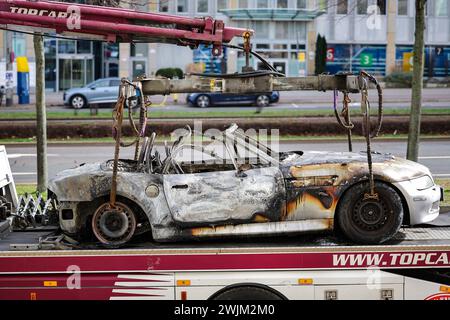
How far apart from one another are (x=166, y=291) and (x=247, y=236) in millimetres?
966

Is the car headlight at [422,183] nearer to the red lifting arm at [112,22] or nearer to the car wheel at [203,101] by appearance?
the red lifting arm at [112,22]

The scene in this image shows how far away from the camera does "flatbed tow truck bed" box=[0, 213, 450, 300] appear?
6512 millimetres

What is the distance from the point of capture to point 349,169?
7.03 metres

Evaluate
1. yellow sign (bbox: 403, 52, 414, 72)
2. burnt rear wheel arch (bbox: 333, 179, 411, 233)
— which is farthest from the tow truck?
yellow sign (bbox: 403, 52, 414, 72)

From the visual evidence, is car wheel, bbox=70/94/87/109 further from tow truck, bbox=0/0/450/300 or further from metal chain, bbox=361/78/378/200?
metal chain, bbox=361/78/378/200

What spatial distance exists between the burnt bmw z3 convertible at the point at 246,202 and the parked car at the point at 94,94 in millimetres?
28228

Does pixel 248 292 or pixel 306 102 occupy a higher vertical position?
pixel 306 102

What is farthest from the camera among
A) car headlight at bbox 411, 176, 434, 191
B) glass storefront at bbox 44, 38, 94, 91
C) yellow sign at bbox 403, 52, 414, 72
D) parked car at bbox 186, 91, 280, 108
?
yellow sign at bbox 403, 52, 414, 72

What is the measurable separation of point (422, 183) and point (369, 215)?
0.70m

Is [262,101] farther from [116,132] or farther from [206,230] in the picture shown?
[116,132]

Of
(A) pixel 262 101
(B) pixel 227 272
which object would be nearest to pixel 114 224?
(B) pixel 227 272

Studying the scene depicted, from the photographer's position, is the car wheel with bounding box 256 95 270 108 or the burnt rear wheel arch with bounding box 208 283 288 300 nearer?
the burnt rear wheel arch with bounding box 208 283 288 300

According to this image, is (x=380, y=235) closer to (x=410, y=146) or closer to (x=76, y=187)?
(x=76, y=187)

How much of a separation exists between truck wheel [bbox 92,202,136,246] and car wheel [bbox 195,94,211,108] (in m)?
27.7
